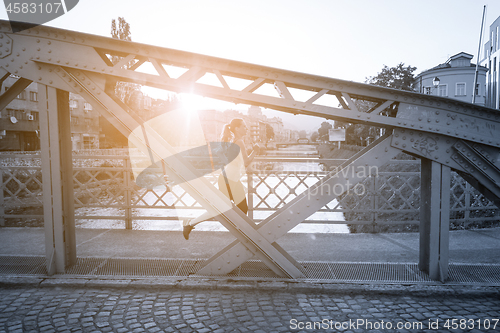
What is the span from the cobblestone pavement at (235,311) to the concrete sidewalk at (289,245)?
1285mm

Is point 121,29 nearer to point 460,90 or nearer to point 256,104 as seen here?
point 256,104

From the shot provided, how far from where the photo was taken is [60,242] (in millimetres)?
4797

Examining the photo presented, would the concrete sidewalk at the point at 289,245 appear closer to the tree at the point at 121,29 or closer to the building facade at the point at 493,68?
the building facade at the point at 493,68

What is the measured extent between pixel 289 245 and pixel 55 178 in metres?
4.21

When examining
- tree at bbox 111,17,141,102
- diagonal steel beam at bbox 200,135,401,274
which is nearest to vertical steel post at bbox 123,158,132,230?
diagonal steel beam at bbox 200,135,401,274

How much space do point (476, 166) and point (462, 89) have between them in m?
58.4

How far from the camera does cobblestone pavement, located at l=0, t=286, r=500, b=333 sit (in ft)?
11.7

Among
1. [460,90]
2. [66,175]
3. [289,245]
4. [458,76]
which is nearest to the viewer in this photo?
[66,175]

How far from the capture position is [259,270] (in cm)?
500

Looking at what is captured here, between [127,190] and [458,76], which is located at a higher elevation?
[458,76]

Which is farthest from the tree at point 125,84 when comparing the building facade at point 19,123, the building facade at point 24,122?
the building facade at point 19,123

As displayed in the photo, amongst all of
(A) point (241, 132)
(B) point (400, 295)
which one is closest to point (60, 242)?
(A) point (241, 132)

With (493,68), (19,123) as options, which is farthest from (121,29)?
(493,68)

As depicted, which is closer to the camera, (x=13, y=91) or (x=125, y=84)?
(x=13, y=91)
